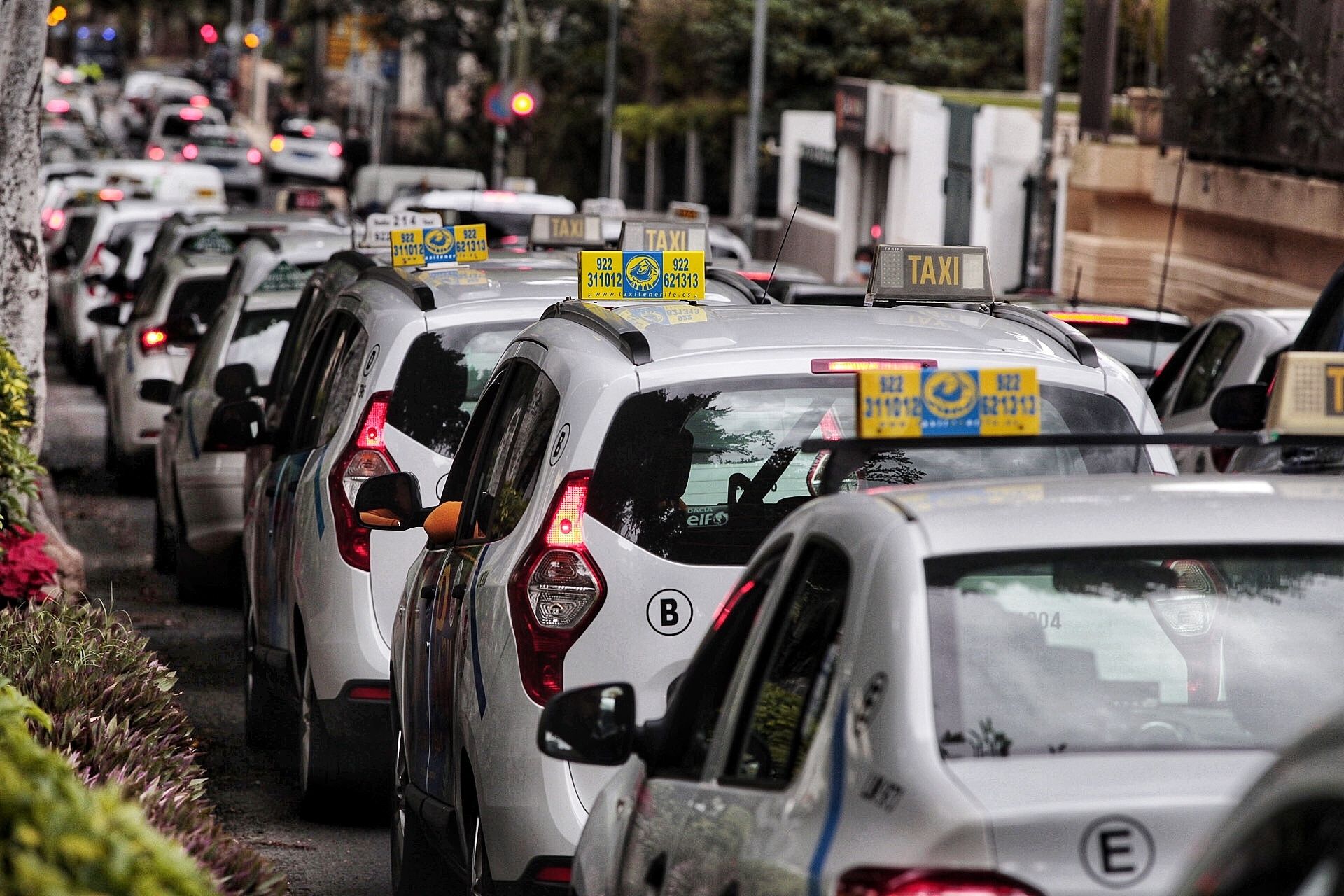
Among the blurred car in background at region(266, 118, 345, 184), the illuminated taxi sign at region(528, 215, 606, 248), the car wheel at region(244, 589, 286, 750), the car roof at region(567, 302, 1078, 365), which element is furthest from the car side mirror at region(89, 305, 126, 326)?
the blurred car in background at region(266, 118, 345, 184)

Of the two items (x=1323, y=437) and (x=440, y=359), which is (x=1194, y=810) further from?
(x=440, y=359)

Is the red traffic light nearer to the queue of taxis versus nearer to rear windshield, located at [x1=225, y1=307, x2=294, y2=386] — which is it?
rear windshield, located at [x1=225, y1=307, x2=294, y2=386]

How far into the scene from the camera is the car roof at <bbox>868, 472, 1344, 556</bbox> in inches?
140

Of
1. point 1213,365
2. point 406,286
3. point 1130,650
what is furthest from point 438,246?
point 1130,650

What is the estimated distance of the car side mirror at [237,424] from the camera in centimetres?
941

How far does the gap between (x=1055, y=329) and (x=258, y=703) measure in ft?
12.6

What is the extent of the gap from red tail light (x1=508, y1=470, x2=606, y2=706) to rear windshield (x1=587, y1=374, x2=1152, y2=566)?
60 millimetres

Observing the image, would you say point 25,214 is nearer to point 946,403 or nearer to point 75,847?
point 946,403

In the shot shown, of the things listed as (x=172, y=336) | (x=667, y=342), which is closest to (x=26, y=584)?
(x=667, y=342)

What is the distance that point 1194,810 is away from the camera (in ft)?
10.0

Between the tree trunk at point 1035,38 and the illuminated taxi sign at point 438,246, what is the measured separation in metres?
27.9

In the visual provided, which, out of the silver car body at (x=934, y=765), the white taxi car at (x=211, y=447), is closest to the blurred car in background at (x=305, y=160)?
the white taxi car at (x=211, y=447)

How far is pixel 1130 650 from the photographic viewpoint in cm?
371

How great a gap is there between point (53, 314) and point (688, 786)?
29.0 metres
